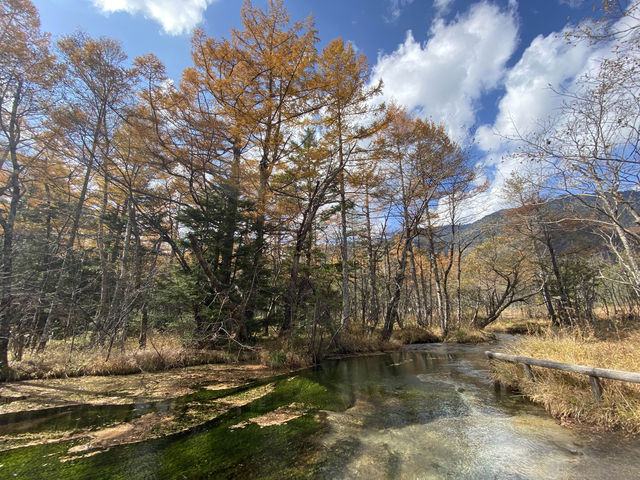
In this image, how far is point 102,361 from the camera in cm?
764

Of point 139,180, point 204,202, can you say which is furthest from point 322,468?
point 139,180

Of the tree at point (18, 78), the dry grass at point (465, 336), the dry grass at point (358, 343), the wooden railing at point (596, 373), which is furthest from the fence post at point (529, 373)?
the tree at point (18, 78)

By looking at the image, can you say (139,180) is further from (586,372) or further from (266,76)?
(586,372)

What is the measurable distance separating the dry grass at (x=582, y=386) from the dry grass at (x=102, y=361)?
27.4ft

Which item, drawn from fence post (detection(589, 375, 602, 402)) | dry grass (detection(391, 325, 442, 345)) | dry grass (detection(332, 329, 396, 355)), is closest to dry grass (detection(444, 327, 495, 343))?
dry grass (detection(391, 325, 442, 345))

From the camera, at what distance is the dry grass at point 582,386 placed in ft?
12.3

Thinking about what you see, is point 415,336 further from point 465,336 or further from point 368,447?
point 368,447

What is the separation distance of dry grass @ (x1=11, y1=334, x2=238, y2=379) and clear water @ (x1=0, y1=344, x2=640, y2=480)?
3045 millimetres

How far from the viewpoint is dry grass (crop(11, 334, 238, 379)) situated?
23.4ft

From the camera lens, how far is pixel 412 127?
14.3 meters

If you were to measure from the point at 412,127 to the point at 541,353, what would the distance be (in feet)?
39.8

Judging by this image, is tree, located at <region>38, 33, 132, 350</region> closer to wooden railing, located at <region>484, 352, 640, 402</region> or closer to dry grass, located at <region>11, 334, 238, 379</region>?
dry grass, located at <region>11, 334, 238, 379</region>

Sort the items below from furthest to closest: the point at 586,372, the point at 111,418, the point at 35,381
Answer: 1. the point at 35,381
2. the point at 111,418
3. the point at 586,372

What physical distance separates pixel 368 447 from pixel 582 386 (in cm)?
386
